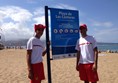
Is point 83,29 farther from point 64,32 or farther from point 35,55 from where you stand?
point 35,55

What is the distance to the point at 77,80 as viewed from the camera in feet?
32.3

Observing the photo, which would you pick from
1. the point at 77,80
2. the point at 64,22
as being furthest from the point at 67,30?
the point at 77,80

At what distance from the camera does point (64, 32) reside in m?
6.42

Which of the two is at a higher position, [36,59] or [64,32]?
[64,32]

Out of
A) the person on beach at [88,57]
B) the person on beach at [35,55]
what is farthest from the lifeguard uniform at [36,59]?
the person on beach at [88,57]

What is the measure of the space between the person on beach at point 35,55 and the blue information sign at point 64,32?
2.46 ft

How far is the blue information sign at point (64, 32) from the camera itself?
626 centimetres

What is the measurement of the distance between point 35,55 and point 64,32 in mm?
1229

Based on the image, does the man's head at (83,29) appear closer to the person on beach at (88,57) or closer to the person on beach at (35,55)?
the person on beach at (88,57)

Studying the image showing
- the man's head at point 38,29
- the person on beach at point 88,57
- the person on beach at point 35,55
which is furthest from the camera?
the person on beach at point 88,57

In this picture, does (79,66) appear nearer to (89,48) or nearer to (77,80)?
(89,48)

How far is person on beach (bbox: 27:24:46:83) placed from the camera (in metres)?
5.38

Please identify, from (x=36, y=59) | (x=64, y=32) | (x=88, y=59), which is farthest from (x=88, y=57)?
(x=36, y=59)

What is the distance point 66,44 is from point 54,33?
444mm
